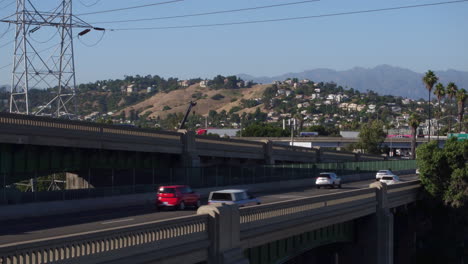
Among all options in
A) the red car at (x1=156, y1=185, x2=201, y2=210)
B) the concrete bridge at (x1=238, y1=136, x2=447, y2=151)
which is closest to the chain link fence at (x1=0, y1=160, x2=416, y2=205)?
the red car at (x1=156, y1=185, x2=201, y2=210)

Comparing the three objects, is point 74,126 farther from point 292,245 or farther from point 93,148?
point 292,245

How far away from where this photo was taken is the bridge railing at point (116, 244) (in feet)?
40.6

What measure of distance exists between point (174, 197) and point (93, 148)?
10.4 metres

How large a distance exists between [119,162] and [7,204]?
637 inches

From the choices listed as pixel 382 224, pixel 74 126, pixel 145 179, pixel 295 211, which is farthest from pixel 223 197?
pixel 74 126

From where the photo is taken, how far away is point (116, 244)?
48.3 ft

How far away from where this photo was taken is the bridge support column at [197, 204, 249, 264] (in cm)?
1786

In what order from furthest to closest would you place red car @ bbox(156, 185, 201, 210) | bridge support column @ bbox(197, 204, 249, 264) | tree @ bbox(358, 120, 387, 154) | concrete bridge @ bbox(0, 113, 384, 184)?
tree @ bbox(358, 120, 387, 154)
concrete bridge @ bbox(0, 113, 384, 184)
red car @ bbox(156, 185, 201, 210)
bridge support column @ bbox(197, 204, 249, 264)

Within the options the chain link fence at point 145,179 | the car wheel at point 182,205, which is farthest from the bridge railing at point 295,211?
the chain link fence at point 145,179

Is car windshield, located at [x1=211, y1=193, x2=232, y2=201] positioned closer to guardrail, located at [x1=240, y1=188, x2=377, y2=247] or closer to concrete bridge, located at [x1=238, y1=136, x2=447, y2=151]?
guardrail, located at [x1=240, y1=188, x2=377, y2=247]

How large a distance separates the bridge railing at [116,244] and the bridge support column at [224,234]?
274mm

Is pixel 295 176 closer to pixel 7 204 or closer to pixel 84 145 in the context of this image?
pixel 84 145

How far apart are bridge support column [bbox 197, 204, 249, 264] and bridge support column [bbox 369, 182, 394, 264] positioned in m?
15.2

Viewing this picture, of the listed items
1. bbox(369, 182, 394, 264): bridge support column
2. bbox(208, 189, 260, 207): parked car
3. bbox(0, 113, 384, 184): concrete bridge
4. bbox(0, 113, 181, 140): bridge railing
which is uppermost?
bbox(0, 113, 181, 140): bridge railing
